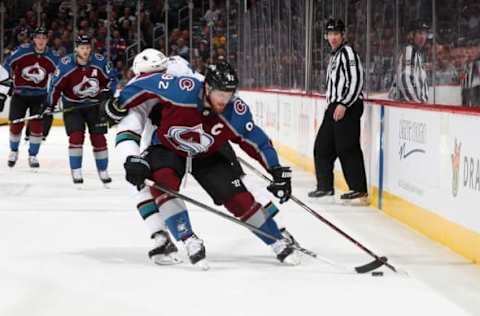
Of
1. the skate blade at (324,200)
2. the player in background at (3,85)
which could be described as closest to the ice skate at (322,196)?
the skate blade at (324,200)

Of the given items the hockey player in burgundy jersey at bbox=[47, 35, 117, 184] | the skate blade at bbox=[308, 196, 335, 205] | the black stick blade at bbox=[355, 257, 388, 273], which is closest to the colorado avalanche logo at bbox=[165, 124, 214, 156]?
the black stick blade at bbox=[355, 257, 388, 273]

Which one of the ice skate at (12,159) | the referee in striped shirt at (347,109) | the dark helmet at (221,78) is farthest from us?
the ice skate at (12,159)

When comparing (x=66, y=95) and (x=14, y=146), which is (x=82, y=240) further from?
(x=14, y=146)

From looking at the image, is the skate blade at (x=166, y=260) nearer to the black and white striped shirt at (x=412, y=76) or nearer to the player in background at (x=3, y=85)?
the black and white striped shirt at (x=412, y=76)

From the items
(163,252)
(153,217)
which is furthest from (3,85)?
(163,252)

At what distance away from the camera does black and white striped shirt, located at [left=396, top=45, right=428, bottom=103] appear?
5.97m

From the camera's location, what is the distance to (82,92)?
24.8 feet

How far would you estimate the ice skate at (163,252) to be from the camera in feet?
14.1

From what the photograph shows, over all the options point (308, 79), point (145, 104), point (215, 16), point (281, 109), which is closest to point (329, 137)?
point (145, 104)

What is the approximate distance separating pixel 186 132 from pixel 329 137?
272cm

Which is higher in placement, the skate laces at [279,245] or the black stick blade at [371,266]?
the skate laces at [279,245]

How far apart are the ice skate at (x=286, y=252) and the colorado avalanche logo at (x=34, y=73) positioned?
5.28 meters

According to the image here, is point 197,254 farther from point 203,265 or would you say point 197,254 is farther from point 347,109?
point 347,109

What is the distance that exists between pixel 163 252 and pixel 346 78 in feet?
8.57
